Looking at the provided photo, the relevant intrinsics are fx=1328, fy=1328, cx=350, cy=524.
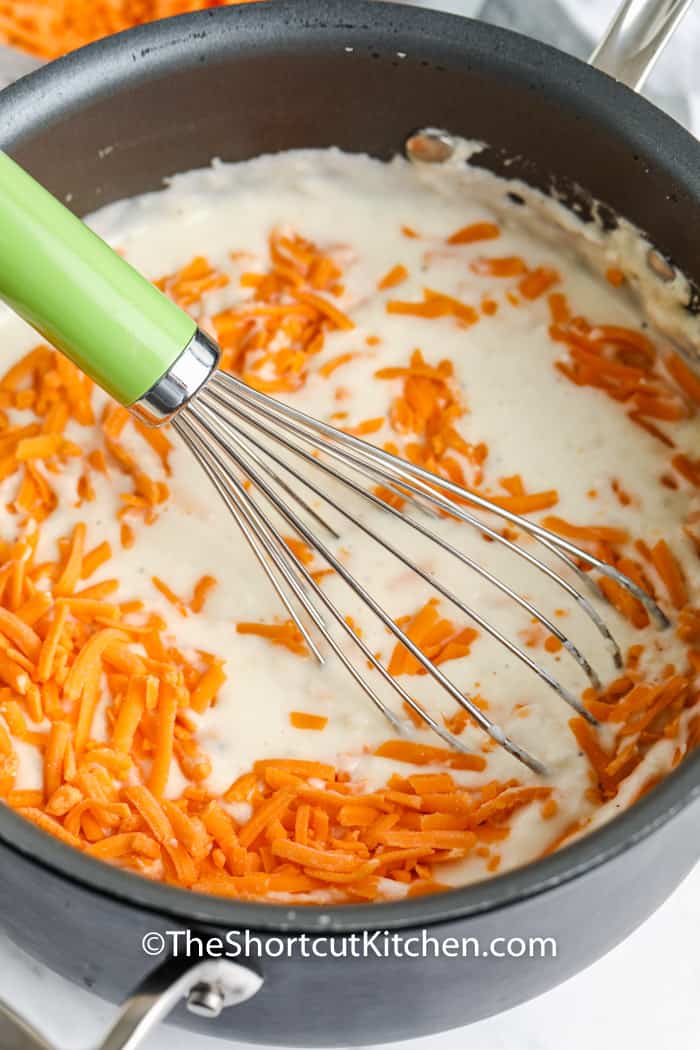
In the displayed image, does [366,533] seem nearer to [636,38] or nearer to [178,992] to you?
[178,992]

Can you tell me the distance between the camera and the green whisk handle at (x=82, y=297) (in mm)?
815

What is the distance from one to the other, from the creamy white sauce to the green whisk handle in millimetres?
263

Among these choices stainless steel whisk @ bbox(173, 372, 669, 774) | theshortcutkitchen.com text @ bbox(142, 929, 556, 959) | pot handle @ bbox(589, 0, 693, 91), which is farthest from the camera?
pot handle @ bbox(589, 0, 693, 91)

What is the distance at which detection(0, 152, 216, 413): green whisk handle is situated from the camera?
815 mm

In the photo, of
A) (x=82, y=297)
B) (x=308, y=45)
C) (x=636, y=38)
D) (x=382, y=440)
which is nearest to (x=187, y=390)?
(x=82, y=297)

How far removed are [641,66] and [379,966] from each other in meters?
0.77

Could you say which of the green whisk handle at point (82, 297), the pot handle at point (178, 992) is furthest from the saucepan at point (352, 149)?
the green whisk handle at point (82, 297)

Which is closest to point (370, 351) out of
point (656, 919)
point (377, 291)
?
point (377, 291)

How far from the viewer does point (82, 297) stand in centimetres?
83

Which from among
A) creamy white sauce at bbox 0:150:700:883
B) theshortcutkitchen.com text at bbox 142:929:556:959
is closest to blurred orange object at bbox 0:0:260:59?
creamy white sauce at bbox 0:150:700:883

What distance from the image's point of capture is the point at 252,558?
1.12 metres

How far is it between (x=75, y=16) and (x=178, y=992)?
3.72 feet

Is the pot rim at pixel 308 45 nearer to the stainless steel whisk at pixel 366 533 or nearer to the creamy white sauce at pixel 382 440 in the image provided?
the creamy white sauce at pixel 382 440

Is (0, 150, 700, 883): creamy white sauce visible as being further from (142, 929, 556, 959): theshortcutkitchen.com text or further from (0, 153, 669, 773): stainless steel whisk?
(142, 929, 556, 959): theshortcutkitchen.com text
